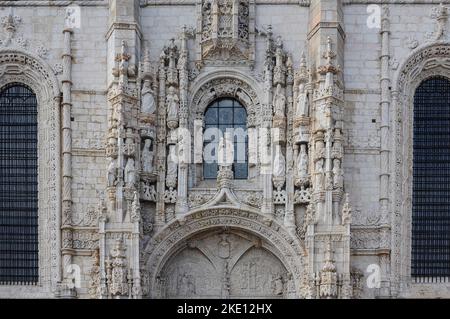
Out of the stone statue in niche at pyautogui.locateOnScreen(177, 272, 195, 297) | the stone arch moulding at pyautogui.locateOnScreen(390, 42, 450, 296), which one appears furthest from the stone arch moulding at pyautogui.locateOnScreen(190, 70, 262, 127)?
the stone statue in niche at pyautogui.locateOnScreen(177, 272, 195, 297)

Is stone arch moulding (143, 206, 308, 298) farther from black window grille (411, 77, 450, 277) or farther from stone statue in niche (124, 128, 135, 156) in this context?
black window grille (411, 77, 450, 277)

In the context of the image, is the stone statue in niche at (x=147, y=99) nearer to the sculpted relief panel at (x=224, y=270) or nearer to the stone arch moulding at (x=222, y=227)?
the stone arch moulding at (x=222, y=227)

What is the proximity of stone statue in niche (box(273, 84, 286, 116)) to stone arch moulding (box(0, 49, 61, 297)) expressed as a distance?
4689 mm

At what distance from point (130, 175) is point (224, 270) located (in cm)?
290

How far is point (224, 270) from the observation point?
25.0 m

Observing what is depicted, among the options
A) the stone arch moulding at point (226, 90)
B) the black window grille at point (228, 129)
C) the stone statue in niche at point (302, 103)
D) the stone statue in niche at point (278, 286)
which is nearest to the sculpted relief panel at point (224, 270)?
the stone statue in niche at point (278, 286)

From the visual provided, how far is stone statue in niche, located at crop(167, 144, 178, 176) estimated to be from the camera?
24.8 meters

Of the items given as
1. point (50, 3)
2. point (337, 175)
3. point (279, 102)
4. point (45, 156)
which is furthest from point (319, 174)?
point (50, 3)

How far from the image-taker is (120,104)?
964 inches

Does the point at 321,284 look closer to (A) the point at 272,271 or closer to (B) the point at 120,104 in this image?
(A) the point at 272,271

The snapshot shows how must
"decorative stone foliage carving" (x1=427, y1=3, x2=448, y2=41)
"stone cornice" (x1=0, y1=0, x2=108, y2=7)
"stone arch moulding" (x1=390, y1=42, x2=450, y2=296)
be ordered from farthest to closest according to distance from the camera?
1. "stone cornice" (x1=0, y1=0, x2=108, y2=7)
2. "decorative stone foliage carving" (x1=427, y1=3, x2=448, y2=41)
3. "stone arch moulding" (x1=390, y1=42, x2=450, y2=296)

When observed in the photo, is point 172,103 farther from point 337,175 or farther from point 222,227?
point 337,175

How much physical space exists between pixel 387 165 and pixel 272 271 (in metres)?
3.33

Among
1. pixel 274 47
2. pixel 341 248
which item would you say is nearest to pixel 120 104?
pixel 274 47
